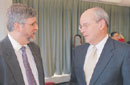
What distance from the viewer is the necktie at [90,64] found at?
1594mm

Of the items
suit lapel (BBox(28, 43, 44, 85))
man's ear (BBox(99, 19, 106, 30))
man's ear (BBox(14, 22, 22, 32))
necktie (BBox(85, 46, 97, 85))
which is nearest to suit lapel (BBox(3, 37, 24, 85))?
man's ear (BBox(14, 22, 22, 32))

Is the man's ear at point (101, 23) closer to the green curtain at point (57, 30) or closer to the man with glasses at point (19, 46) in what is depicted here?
the man with glasses at point (19, 46)

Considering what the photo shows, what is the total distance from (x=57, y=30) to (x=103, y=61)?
10.3 ft

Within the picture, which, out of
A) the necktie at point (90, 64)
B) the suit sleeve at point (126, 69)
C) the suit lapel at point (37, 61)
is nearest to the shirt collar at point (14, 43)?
the suit lapel at point (37, 61)

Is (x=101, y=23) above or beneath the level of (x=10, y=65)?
above

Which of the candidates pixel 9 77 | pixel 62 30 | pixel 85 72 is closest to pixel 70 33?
pixel 62 30

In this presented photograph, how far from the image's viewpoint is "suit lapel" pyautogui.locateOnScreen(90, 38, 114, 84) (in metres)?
1.50

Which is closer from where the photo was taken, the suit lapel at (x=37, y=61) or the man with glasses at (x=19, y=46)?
the man with glasses at (x=19, y=46)

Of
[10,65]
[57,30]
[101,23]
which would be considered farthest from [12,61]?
[57,30]

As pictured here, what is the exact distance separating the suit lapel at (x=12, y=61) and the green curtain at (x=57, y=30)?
113 inches

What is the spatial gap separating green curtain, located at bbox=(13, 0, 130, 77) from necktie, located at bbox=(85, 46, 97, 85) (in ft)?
9.21

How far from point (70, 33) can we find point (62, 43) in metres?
0.39

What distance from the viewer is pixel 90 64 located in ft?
5.32

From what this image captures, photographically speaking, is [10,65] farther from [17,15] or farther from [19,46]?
[17,15]
